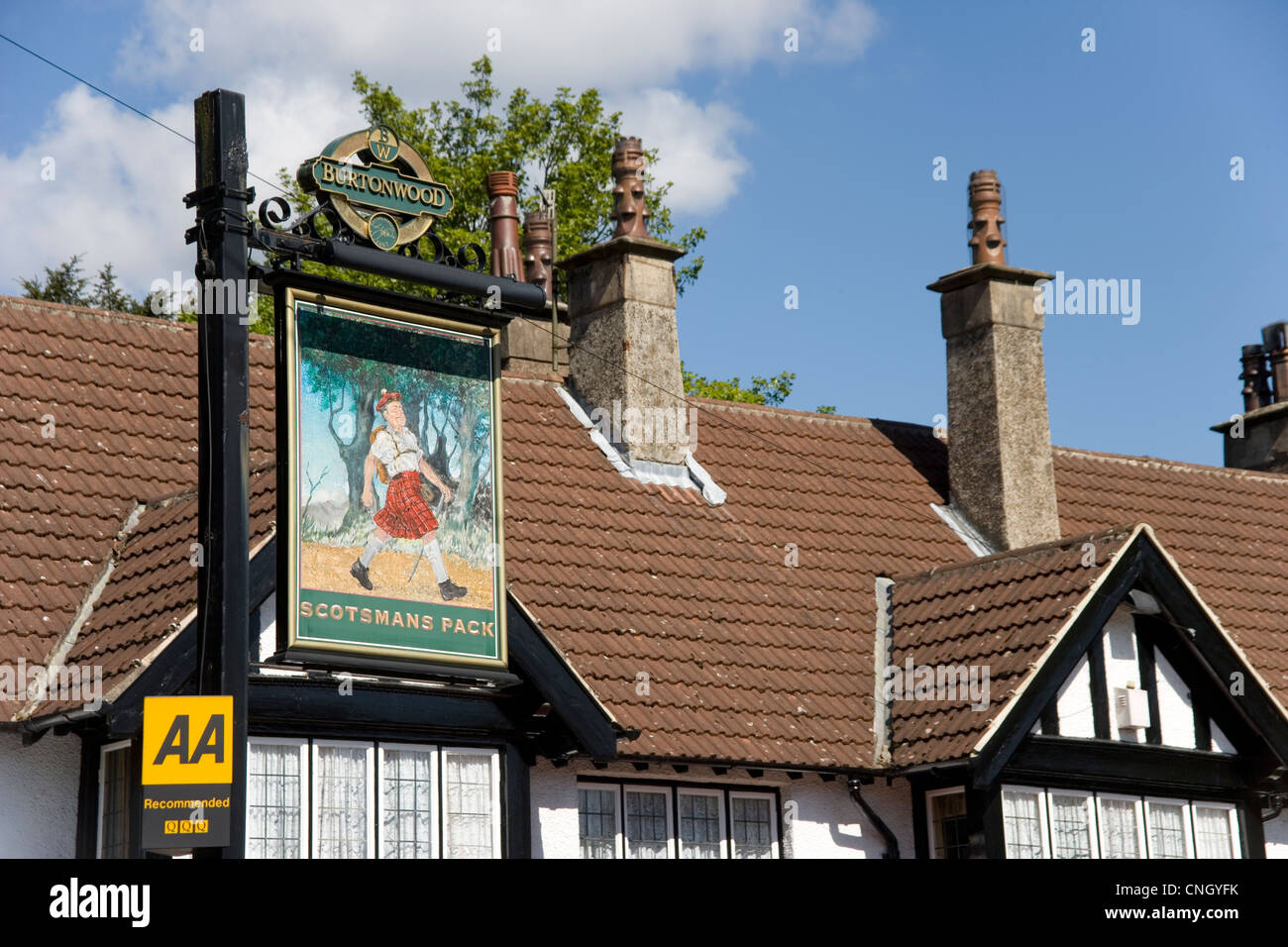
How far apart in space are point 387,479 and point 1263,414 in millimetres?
18164

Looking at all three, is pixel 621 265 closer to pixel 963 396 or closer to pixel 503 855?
pixel 963 396

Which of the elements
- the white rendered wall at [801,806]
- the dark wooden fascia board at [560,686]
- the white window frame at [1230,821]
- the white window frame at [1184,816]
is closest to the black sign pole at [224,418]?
the dark wooden fascia board at [560,686]

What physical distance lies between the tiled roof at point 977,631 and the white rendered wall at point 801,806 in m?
0.58

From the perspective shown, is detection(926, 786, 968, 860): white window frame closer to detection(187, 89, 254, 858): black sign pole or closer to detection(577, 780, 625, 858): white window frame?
detection(577, 780, 625, 858): white window frame

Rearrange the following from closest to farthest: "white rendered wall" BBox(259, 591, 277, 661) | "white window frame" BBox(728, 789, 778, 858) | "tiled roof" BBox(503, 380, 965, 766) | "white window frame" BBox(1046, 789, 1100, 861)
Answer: "white rendered wall" BBox(259, 591, 277, 661) < "white window frame" BBox(728, 789, 778, 858) < "tiled roof" BBox(503, 380, 965, 766) < "white window frame" BBox(1046, 789, 1100, 861)

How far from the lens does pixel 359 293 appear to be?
11.7 m

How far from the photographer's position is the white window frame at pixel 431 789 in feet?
48.4

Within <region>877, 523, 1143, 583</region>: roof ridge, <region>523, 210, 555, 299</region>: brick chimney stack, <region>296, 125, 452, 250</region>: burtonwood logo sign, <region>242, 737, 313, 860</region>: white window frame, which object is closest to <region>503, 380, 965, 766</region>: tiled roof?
<region>877, 523, 1143, 583</region>: roof ridge

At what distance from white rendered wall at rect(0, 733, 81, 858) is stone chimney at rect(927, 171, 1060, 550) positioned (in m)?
10.8

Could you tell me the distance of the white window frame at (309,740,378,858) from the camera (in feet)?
47.0

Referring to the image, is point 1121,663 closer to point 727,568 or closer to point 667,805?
point 727,568

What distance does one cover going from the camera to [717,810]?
16.8 meters

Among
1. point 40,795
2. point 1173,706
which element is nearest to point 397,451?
point 40,795
